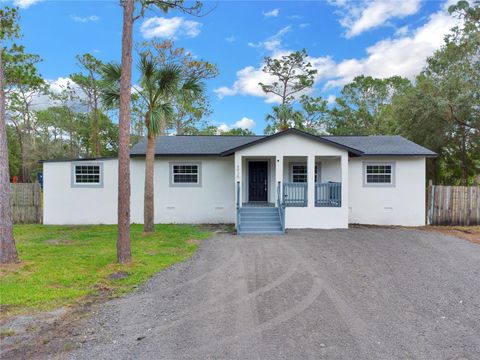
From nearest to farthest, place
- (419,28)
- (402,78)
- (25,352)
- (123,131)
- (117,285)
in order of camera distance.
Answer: (25,352) < (117,285) < (123,131) < (419,28) < (402,78)

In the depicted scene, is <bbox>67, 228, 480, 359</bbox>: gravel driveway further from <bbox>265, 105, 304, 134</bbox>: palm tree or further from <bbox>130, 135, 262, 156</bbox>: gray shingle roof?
<bbox>265, 105, 304, 134</bbox>: palm tree

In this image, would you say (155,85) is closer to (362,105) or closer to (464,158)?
(464,158)

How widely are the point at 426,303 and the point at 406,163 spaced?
31.0 feet

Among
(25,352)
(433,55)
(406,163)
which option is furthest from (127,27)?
(433,55)

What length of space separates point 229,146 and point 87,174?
652 cm

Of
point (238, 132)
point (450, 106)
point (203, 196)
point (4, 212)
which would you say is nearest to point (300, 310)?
point (4, 212)

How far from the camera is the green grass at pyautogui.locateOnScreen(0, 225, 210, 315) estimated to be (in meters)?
4.61

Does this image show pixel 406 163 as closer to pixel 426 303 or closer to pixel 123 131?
A: pixel 426 303

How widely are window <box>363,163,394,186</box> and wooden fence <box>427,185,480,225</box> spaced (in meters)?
1.94

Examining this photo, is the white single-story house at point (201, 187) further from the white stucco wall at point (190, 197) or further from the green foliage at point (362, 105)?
the green foliage at point (362, 105)

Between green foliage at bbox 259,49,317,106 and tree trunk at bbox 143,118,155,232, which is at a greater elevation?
green foliage at bbox 259,49,317,106

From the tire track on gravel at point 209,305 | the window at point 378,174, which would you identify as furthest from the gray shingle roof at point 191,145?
the tire track on gravel at point 209,305

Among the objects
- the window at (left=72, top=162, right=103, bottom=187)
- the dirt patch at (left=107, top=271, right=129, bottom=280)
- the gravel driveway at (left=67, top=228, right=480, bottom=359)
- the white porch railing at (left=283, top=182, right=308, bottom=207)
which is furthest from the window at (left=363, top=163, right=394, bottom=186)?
the window at (left=72, top=162, right=103, bottom=187)

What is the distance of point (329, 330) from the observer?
3.56 metres
